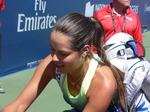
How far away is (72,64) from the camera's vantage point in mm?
1854

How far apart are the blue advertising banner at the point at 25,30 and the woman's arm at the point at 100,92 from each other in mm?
2806

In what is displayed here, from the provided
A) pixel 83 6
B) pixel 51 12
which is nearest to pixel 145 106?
pixel 51 12

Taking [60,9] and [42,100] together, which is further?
[60,9]

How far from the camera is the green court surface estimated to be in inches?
149

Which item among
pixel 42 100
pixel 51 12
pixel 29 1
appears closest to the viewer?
pixel 42 100

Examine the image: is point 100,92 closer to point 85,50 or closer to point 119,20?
point 85,50

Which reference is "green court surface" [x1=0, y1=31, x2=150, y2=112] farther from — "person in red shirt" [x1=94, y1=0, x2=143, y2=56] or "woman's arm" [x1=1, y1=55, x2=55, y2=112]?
"woman's arm" [x1=1, y1=55, x2=55, y2=112]

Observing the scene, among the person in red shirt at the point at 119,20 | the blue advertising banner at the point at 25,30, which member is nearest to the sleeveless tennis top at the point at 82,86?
the person in red shirt at the point at 119,20

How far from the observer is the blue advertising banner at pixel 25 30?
15.0ft

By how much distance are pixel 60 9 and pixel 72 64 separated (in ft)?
13.0

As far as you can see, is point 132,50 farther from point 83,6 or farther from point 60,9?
point 83,6

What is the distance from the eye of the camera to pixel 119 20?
366 cm

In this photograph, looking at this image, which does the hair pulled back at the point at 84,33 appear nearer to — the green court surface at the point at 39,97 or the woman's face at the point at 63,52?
the woman's face at the point at 63,52

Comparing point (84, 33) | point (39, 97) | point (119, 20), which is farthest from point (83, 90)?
point (39, 97)
